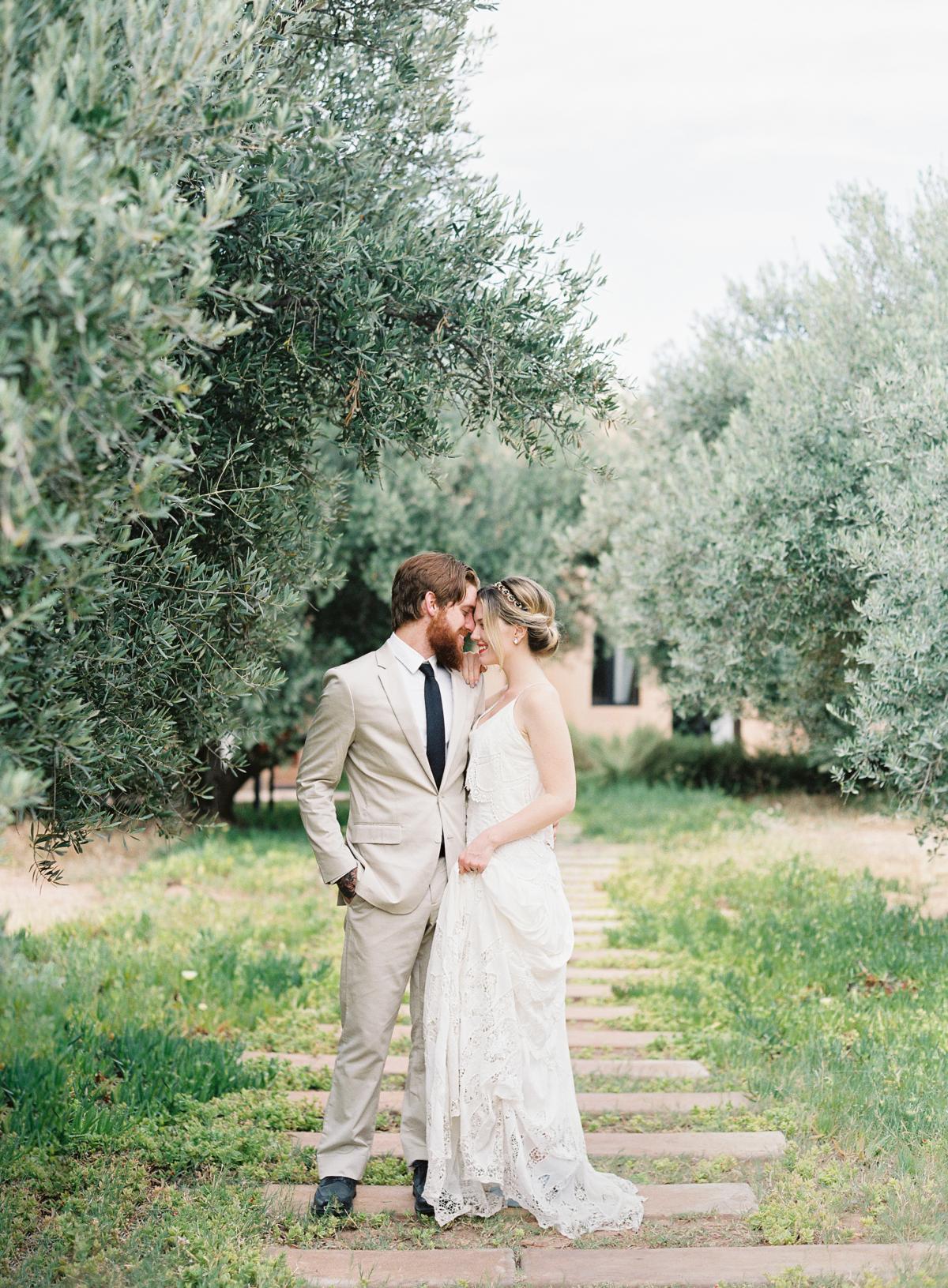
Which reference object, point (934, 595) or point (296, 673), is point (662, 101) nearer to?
point (934, 595)

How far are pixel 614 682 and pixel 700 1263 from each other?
22.2 m

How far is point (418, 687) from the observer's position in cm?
464

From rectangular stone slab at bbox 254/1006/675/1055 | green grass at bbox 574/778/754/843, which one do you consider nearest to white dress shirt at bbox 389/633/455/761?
rectangular stone slab at bbox 254/1006/675/1055

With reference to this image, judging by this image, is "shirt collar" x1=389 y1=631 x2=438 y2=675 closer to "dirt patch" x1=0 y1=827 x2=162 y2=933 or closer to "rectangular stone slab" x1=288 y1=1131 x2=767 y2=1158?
"rectangular stone slab" x1=288 y1=1131 x2=767 y2=1158

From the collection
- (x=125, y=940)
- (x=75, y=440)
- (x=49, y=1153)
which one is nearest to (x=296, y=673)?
(x=125, y=940)

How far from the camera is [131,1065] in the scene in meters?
5.41

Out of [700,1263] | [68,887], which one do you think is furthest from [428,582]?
[68,887]

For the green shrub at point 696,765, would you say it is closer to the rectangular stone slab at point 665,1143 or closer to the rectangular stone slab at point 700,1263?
the rectangular stone slab at point 665,1143

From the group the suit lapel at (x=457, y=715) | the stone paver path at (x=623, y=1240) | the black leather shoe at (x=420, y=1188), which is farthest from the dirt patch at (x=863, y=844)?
the black leather shoe at (x=420, y=1188)

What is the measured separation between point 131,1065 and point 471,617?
2.65 m

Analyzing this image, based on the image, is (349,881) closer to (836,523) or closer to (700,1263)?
(700,1263)

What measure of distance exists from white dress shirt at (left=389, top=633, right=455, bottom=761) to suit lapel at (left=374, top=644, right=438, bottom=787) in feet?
0.17

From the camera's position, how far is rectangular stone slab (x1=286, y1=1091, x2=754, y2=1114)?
18.1 ft

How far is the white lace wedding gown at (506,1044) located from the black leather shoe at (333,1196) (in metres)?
0.31
